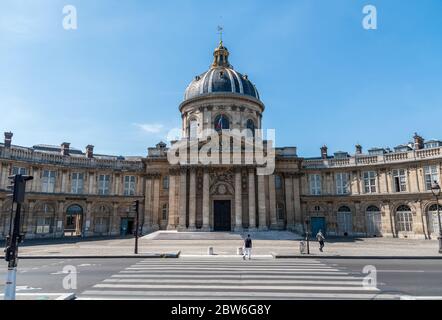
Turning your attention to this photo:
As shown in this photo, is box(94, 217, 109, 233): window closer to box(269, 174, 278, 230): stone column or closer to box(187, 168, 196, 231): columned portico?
box(187, 168, 196, 231): columned portico

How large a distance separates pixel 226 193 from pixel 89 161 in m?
20.7

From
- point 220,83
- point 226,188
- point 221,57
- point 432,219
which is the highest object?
point 221,57

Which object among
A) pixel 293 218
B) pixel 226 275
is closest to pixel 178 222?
pixel 293 218

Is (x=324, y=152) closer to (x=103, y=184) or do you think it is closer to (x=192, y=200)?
(x=192, y=200)

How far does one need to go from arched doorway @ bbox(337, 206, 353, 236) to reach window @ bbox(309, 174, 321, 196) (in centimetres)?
397

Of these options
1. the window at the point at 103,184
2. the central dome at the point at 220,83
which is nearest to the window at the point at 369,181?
the central dome at the point at 220,83

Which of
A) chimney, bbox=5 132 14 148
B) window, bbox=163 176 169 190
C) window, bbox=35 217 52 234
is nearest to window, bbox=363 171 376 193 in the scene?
window, bbox=163 176 169 190

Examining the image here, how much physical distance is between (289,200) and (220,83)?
824 inches

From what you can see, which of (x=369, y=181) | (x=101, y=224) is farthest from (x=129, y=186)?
(x=369, y=181)

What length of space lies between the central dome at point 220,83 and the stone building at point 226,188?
8.9 inches

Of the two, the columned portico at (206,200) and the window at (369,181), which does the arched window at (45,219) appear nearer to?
the columned portico at (206,200)

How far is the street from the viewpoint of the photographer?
383 inches

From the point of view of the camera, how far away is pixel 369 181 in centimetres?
4256
